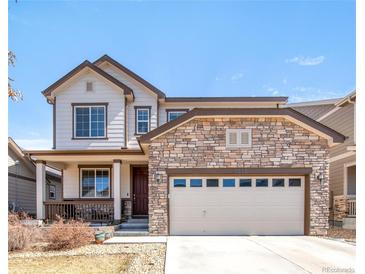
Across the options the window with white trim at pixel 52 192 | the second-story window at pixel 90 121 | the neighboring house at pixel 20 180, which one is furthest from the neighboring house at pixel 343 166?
the window with white trim at pixel 52 192

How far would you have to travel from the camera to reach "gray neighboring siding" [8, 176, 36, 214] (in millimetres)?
15602

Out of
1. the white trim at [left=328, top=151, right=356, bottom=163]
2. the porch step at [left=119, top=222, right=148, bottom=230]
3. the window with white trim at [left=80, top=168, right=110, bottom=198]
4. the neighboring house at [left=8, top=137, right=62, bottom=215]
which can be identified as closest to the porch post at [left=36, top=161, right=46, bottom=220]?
the window with white trim at [left=80, top=168, right=110, bottom=198]

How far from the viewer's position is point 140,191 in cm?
1435

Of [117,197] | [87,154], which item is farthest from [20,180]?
[117,197]

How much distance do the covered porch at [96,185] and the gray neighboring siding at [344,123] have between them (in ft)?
33.6

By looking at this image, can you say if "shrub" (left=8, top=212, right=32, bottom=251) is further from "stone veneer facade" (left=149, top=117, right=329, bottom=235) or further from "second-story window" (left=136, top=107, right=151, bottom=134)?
"second-story window" (left=136, top=107, right=151, bottom=134)

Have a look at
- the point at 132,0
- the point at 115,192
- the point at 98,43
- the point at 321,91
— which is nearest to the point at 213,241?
the point at 115,192

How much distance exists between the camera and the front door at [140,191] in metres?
14.2

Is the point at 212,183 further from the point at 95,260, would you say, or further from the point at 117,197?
the point at 95,260

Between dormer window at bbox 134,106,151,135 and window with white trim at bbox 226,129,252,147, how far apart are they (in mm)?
4995

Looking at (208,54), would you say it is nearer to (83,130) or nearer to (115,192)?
(83,130)

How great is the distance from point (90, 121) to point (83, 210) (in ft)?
13.8

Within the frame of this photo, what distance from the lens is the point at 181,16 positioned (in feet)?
31.9

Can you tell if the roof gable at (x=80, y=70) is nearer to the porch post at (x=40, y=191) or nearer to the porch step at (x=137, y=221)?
the porch post at (x=40, y=191)
